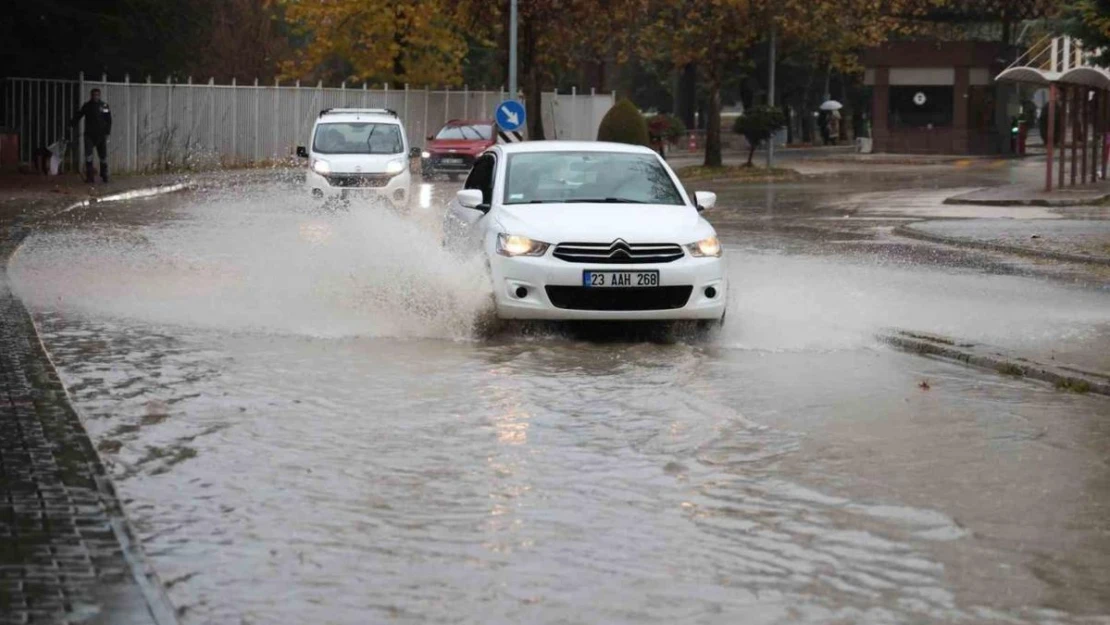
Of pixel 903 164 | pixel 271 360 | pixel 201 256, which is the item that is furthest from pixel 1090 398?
pixel 903 164

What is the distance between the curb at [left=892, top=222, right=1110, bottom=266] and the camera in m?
21.8

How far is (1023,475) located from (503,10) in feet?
147

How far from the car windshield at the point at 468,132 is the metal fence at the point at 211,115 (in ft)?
8.90

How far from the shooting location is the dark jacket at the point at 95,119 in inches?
1428

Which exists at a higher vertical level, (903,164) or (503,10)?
(503,10)

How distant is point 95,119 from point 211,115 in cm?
1411

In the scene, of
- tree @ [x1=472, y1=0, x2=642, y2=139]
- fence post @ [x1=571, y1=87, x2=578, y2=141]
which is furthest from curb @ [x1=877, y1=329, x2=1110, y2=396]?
fence post @ [x1=571, y1=87, x2=578, y2=141]

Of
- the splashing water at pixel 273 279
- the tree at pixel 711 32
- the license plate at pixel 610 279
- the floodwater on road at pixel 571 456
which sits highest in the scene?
the tree at pixel 711 32

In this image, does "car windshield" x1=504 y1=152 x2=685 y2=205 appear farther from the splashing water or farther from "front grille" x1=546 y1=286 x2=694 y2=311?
"front grille" x1=546 y1=286 x2=694 y2=311

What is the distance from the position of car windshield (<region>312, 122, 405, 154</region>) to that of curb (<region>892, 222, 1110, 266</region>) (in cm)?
828

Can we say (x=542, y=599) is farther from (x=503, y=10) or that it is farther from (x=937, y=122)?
(x=937, y=122)

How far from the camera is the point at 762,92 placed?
293 feet

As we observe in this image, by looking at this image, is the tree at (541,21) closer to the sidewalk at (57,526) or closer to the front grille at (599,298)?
the front grille at (599,298)

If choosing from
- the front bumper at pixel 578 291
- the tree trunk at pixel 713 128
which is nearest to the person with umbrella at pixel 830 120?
the tree trunk at pixel 713 128
